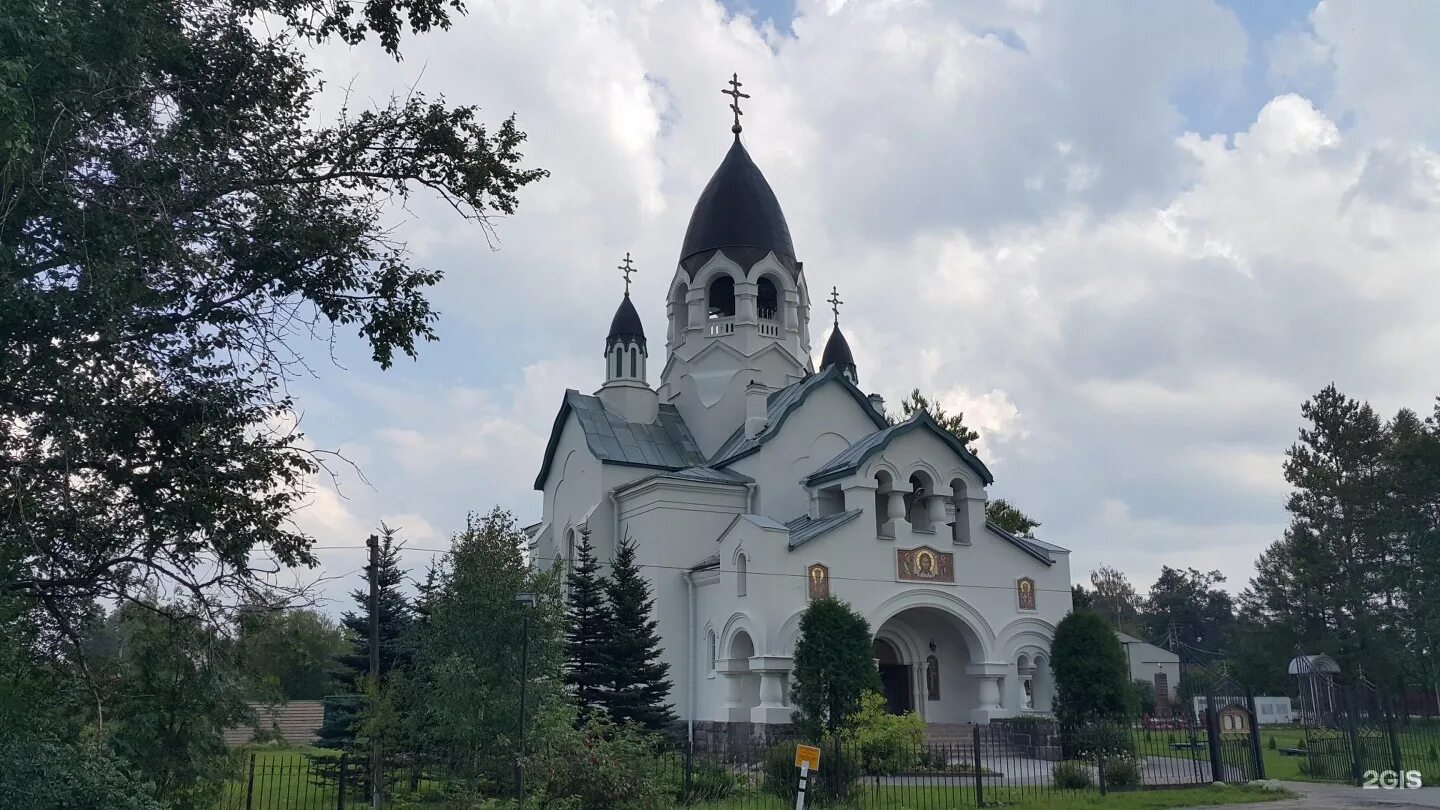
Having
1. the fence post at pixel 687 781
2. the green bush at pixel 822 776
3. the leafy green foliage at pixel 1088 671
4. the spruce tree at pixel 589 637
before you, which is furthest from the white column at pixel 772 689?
the fence post at pixel 687 781

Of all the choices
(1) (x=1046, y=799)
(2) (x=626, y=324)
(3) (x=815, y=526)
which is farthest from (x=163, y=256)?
(2) (x=626, y=324)

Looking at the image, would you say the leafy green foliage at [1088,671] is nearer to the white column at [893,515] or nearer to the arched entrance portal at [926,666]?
the arched entrance portal at [926,666]

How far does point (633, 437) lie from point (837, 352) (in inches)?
417

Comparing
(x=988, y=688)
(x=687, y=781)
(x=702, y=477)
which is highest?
(x=702, y=477)

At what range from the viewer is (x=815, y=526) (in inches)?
1008

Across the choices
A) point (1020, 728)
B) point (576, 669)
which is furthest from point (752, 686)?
point (1020, 728)

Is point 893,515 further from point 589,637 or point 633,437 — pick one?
point 633,437

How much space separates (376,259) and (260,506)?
2634 mm

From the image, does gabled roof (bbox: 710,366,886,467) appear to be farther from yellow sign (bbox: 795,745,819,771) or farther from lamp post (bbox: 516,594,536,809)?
yellow sign (bbox: 795,745,819,771)

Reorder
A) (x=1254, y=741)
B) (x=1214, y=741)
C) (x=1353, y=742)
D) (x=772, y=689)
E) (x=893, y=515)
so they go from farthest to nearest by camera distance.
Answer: (x=893, y=515), (x=772, y=689), (x=1353, y=742), (x=1254, y=741), (x=1214, y=741)

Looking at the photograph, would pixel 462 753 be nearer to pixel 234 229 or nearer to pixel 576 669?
pixel 234 229

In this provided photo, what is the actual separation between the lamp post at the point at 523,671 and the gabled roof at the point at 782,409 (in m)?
14.5

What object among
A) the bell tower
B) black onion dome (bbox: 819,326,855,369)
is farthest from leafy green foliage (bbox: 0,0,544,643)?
black onion dome (bbox: 819,326,855,369)

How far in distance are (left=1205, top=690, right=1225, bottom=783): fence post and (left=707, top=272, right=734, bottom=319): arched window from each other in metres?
18.1
